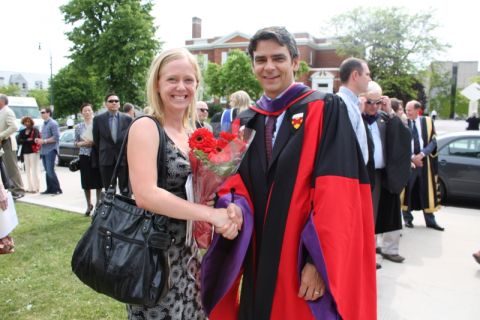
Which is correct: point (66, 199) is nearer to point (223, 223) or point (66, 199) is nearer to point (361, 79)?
point (361, 79)

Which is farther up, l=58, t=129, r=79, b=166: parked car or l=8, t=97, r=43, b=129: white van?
l=8, t=97, r=43, b=129: white van

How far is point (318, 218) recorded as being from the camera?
187cm

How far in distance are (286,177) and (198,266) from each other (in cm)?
74

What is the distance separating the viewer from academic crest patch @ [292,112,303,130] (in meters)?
2.02

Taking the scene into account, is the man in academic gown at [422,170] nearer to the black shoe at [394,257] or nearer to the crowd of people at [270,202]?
the black shoe at [394,257]

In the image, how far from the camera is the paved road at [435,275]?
3844 millimetres

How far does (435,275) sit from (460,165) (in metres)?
4.28

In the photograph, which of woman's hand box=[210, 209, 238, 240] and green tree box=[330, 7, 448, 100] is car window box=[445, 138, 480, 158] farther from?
green tree box=[330, 7, 448, 100]

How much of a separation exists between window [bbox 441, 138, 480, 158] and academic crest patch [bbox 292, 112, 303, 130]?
7541 millimetres

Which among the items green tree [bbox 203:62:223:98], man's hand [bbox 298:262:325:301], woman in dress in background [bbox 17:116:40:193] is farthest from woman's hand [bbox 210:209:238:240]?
green tree [bbox 203:62:223:98]

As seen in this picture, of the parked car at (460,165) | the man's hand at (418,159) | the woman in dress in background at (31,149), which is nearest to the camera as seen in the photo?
the man's hand at (418,159)

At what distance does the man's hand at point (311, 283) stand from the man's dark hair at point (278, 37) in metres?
1.11

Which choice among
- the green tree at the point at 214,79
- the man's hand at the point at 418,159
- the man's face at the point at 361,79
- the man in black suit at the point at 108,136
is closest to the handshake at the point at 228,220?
the man's face at the point at 361,79

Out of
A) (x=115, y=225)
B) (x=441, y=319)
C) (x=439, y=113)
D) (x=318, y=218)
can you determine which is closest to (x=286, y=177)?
(x=318, y=218)
